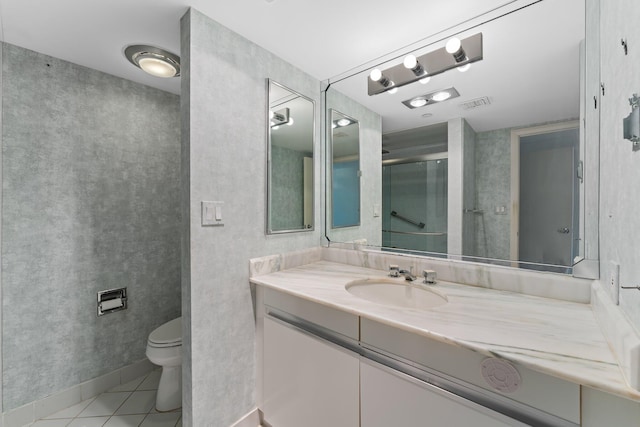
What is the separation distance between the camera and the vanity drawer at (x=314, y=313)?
1.04 metres

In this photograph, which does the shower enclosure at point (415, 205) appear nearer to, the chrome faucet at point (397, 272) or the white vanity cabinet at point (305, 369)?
the chrome faucet at point (397, 272)

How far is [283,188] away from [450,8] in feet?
4.13

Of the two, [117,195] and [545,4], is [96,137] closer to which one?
[117,195]

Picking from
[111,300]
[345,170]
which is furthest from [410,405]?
[111,300]

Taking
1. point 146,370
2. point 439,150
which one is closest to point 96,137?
point 146,370

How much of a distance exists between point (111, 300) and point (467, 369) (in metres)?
2.20

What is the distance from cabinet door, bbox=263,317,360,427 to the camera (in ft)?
3.41

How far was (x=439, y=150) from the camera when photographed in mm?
1427

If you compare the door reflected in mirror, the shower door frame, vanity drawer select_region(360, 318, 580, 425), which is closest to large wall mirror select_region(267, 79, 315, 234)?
the door reflected in mirror

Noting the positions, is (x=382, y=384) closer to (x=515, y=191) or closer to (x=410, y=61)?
(x=515, y=191)

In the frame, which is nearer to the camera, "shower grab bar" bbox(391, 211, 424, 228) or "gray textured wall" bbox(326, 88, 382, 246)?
"shower grab bar" bbox(391, 211, 424, 228)

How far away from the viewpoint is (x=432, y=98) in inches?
57.8

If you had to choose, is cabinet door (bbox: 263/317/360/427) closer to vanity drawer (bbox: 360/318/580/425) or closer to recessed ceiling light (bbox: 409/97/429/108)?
vanity drawer (bbox: 360/318/580/425)

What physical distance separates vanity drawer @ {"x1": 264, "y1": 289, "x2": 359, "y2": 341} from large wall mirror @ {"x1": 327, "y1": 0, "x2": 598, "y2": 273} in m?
0.67
